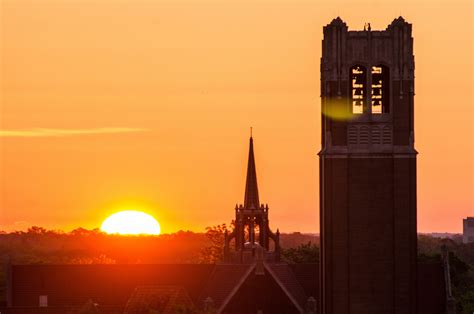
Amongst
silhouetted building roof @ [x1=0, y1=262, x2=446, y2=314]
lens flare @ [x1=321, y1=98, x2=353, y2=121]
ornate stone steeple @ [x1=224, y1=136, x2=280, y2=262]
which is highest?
lens flare @ [x1=321, y1=98, x2=353, y2=121]

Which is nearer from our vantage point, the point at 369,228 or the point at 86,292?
the point at 369,228

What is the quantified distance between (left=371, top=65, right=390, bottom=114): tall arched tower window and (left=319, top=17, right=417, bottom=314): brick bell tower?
0.46 feet

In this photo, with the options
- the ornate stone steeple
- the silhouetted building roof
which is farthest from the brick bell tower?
the ornate stone steeple

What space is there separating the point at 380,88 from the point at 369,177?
5632 millimetres

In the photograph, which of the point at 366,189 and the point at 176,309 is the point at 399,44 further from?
the point at 176,309

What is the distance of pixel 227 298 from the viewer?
12038cm

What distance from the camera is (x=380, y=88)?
10794 cm

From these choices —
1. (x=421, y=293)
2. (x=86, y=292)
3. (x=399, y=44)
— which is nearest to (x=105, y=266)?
(x=86, y=292)

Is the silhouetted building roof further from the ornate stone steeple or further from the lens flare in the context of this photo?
the lens flare

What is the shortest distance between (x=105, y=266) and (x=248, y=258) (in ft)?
38.4

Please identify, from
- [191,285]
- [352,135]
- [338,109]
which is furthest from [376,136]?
[191,285]

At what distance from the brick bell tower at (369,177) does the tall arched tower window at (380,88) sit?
0.14 metres

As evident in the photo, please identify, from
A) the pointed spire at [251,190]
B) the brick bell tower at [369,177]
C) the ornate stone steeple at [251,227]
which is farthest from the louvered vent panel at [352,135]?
the pointed spire at [251,190]

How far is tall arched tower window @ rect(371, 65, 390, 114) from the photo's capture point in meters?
107
